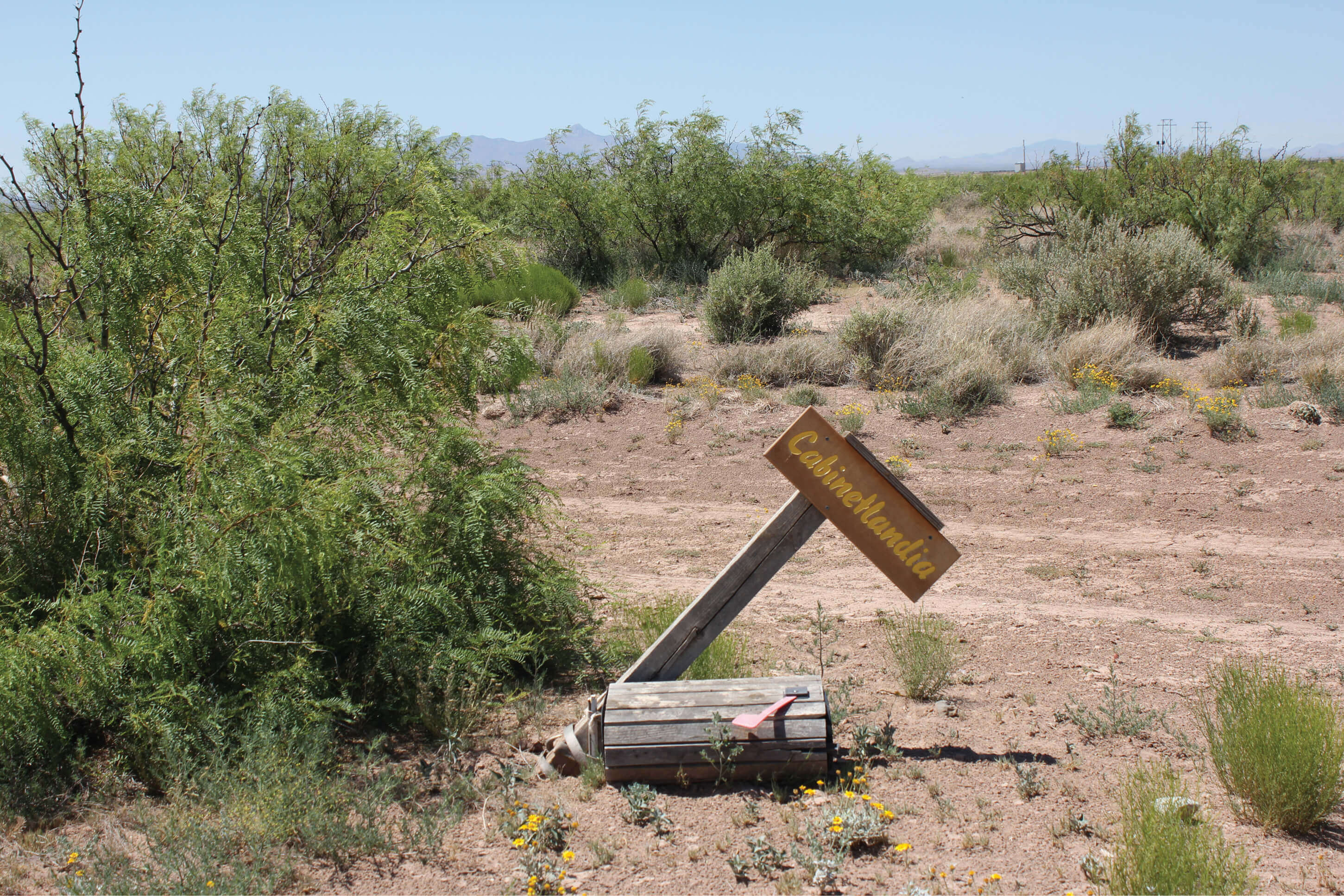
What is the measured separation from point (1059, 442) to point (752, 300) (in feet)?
18.1

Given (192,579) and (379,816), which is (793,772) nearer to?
(379,816)

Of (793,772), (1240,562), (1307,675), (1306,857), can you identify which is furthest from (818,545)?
(1306,857)

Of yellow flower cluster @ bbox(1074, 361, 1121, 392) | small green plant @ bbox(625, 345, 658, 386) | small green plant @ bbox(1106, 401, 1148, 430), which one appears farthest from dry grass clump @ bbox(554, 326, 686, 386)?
small green plant @ bbox(1106, 401, 1148, 430)

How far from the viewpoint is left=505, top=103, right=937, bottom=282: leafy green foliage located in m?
18.9

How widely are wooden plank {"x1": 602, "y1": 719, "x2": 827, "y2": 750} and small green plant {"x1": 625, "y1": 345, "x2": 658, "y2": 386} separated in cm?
813

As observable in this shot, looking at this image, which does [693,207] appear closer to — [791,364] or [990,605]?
[791,364]

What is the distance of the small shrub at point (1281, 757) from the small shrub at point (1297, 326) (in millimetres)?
10531

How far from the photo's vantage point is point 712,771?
11.1 feet

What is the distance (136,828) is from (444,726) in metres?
1.14

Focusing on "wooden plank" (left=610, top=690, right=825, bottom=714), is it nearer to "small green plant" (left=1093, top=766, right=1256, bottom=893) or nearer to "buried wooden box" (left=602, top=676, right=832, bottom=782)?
"buried wooden box" (left=602, top=676, right=832, bottom=782)

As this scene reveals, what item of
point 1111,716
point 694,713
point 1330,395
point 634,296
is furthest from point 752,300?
point 694,713

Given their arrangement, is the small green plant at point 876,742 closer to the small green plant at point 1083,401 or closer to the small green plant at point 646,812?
the small green plant at point 646,812

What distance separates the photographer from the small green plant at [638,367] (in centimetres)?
1143

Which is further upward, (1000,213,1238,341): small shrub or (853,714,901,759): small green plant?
(1000,213,1238,341): small shrub
